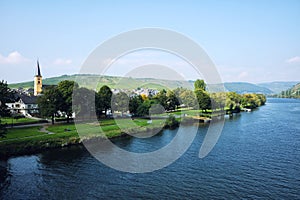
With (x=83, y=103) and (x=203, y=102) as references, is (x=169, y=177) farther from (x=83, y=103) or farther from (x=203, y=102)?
(x=203, y=102)

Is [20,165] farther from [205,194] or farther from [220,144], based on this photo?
[220,144]

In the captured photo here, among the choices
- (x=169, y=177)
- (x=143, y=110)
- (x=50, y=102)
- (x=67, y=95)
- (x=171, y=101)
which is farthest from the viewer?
(x=171, y=101)

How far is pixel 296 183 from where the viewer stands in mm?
25000

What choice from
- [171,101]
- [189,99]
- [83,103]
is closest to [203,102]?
[189,99]

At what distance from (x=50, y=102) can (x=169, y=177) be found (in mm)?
32183

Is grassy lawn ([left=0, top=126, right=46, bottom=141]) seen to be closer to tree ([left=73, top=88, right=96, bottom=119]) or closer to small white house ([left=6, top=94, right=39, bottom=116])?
tree ([left=73, top=88, right=96, bottom=119])

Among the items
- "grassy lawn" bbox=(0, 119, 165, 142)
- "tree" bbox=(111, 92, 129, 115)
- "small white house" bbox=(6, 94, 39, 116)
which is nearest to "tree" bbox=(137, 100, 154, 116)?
"tree" bbox=(111, 92, 129, 115)

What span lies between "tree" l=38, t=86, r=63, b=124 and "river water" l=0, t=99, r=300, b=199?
45.9ft

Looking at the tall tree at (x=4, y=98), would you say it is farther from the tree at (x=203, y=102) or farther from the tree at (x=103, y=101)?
the tree at (x=203, y=102)

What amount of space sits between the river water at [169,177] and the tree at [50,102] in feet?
45.9

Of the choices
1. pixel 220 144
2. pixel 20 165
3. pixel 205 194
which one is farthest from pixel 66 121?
pixel 205 194

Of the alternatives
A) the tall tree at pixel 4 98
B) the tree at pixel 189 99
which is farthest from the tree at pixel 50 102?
the tree at pixel 189 99

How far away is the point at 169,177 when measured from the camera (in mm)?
26594

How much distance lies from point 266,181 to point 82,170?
19014 mm
